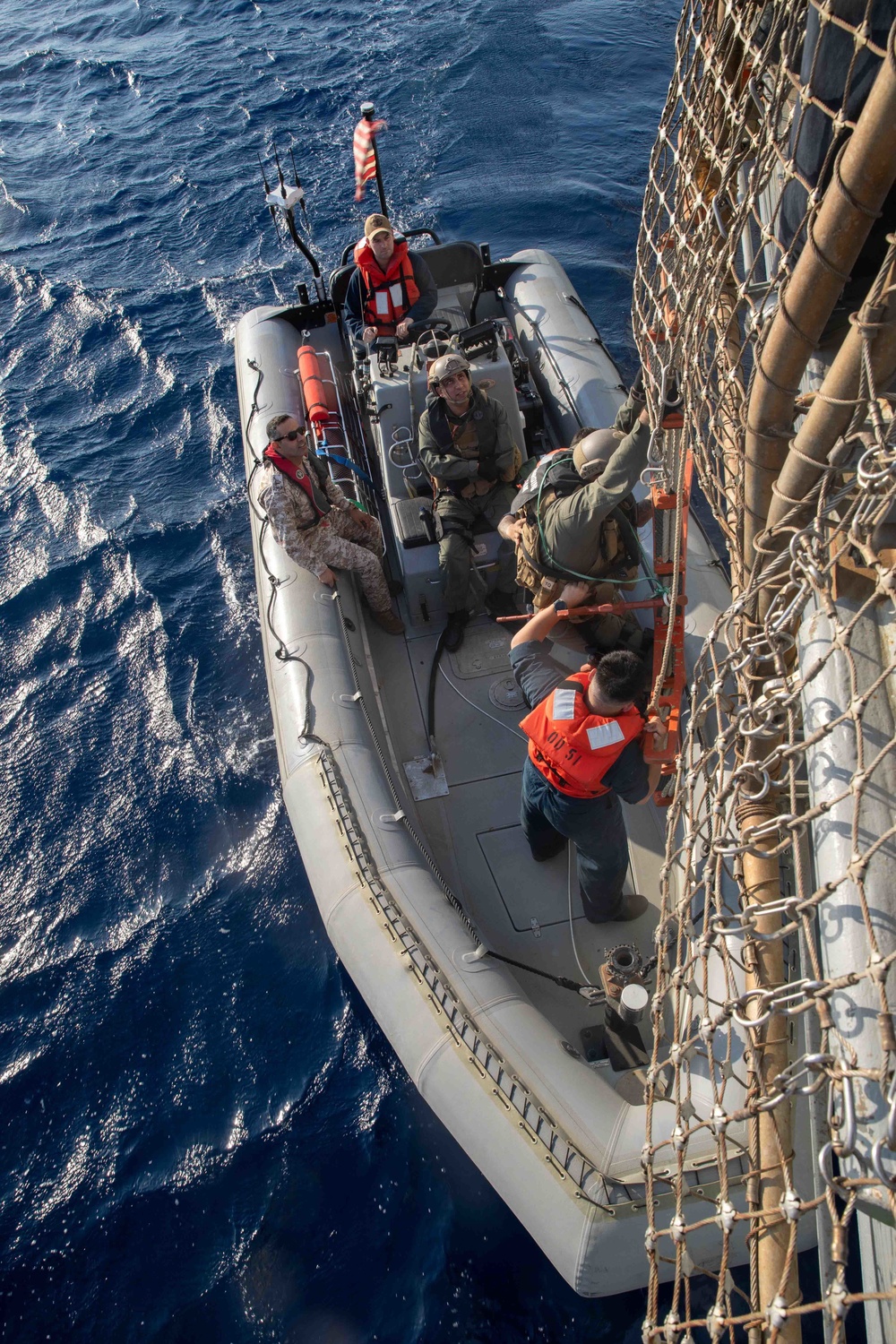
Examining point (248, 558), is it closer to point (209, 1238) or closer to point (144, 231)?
point (209, 1238)

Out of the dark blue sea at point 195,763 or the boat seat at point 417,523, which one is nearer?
the dark blue sea at point 195,763

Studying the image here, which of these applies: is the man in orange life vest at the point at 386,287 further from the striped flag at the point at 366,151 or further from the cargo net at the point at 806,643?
the cargo net at the point at 806,643

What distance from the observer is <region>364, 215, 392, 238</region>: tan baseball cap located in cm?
575

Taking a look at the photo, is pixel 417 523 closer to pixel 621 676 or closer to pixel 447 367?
pixel 447 367

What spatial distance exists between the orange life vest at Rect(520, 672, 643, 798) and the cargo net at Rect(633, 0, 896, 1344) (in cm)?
109

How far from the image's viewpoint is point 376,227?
19.2 ft

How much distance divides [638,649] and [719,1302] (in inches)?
125

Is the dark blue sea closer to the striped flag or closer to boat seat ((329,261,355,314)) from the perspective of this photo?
boat seat ((329,261,355,314))

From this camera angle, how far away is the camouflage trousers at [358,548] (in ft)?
16.4

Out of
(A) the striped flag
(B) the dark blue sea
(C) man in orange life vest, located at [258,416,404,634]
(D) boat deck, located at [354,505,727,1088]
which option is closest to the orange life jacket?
(A) the striped flag

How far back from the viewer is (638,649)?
14.1 feet

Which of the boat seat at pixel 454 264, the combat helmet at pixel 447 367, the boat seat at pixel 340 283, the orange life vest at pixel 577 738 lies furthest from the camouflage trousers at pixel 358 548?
the boat seat at pixel 454 264

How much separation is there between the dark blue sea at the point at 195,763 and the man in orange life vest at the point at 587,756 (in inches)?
61.1

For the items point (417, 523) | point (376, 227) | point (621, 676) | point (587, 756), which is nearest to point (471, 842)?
point (587, 756)
